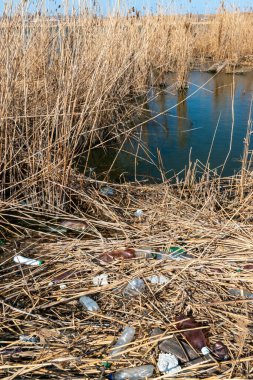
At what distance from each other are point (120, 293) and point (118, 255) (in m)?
0.27

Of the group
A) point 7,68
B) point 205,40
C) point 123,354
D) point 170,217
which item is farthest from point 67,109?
point 205,40

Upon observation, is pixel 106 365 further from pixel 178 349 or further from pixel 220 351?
pixel 220 351

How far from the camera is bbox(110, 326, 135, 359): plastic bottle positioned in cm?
133

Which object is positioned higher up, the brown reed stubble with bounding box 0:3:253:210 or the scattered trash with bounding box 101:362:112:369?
the brown reed stubble with bounding box 0:3:253:210

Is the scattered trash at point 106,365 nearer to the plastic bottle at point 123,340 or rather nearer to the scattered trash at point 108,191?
the plastic bottle at point 123,340

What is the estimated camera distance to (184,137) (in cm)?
407

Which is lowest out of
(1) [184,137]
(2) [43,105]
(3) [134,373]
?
(3) [134,373]

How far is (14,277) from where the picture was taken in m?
1.77

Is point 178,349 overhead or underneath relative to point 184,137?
underneath

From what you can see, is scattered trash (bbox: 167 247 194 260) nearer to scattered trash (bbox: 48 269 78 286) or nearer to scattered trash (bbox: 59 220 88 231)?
scattered trash (bbox: 48 269 78 286)

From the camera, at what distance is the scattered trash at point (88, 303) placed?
1.56m

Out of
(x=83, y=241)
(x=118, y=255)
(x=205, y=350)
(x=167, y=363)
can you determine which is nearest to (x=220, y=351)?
(x=205, y=350)

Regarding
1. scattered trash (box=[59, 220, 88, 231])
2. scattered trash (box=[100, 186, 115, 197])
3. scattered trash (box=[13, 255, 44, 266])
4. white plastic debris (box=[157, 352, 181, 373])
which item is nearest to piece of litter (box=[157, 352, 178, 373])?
white plastic debris (box=[157, 352, 181, 373])

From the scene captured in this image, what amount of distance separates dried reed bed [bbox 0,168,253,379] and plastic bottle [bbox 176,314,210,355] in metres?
0.04
